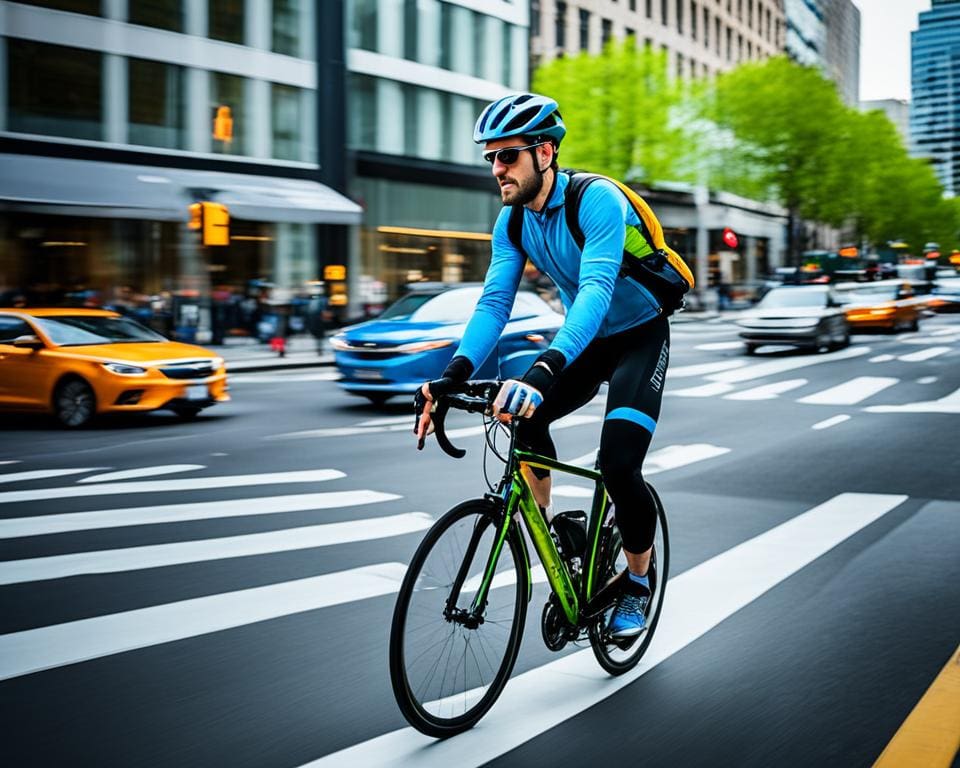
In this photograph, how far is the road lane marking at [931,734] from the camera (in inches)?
131

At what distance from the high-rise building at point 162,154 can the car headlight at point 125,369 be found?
10.1 metres

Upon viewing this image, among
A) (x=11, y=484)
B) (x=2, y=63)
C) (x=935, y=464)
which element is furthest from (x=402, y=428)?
(x=2, y=63)

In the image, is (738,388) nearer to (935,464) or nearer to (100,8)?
(935,464)

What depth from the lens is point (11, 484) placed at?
838cm

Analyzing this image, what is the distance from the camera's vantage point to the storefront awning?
984 inches

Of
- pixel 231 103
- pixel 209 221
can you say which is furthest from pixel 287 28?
pixel 209 221

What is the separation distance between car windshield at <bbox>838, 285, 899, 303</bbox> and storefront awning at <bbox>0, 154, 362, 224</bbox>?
14.6 metres

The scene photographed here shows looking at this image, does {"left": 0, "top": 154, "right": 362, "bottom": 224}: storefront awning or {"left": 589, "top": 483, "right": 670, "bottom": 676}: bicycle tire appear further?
{"left": 0, "top": 154, "right": 362, "bottom": 224}: storefront awning

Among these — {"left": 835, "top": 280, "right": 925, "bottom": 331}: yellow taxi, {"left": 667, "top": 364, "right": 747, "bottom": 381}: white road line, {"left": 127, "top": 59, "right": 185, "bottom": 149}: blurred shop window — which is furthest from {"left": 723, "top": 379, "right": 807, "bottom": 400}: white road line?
{"left": 127, "top": 59, "right": 185, "bottom": 149}: blurred shop window

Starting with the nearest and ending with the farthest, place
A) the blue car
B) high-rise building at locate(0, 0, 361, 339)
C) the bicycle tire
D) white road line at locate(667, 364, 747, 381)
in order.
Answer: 1. the bicycle tire
2. the blue car
3. white road line at locate(667, 364, 747, 381)
4. high-rise building at locate(0, 0, 361, 339)

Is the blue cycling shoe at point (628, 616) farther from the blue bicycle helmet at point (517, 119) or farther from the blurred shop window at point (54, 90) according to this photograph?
the blurred shop window at point (54, 90)

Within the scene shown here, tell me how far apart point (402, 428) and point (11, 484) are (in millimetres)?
4642

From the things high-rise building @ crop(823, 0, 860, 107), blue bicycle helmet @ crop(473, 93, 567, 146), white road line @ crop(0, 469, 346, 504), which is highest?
high-rise building @ crop(823, 0, 860, 107)

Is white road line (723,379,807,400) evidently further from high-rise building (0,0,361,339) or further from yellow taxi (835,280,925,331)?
yellow taxi (835,280,925,331)
